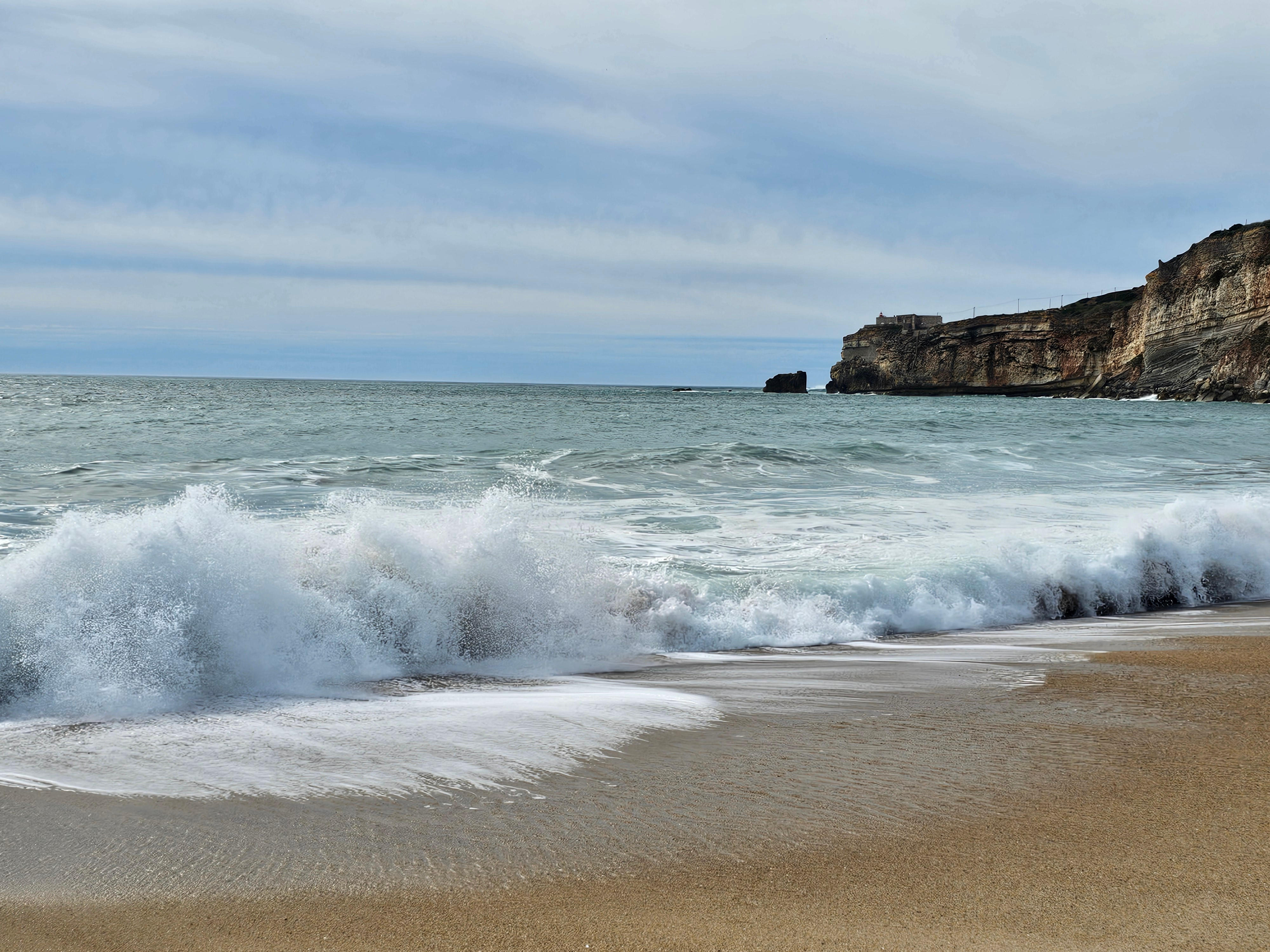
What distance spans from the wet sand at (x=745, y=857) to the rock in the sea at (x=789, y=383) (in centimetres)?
9326

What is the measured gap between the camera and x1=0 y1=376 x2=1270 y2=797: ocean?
3727 mm

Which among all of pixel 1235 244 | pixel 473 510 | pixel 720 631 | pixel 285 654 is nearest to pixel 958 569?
pixel 720 631

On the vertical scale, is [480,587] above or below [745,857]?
above

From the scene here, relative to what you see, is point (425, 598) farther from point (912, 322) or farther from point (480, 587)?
point (912, 322)

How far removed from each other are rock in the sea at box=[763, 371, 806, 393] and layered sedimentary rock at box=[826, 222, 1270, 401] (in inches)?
111

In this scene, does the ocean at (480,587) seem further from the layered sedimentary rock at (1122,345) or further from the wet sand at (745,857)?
the layered sedimentary rock at (1122,345)

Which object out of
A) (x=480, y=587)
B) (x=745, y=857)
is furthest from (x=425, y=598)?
(x=745, y=857)

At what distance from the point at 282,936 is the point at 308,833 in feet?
1.82

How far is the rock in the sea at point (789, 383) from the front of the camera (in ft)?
315

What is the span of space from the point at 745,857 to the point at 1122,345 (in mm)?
69102

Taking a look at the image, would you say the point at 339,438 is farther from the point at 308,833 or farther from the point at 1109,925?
the point at 1109,925

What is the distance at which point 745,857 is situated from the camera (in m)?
2.61

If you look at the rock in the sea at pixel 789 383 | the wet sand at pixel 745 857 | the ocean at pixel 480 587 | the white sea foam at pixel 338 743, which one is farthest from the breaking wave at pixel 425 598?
the rock in the sea at pixel 789 383

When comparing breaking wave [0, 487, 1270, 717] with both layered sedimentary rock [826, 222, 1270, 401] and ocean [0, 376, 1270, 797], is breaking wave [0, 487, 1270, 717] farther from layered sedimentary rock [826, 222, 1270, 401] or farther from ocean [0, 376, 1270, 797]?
layered sedimentary rock [826, 222, 1270, 401]
